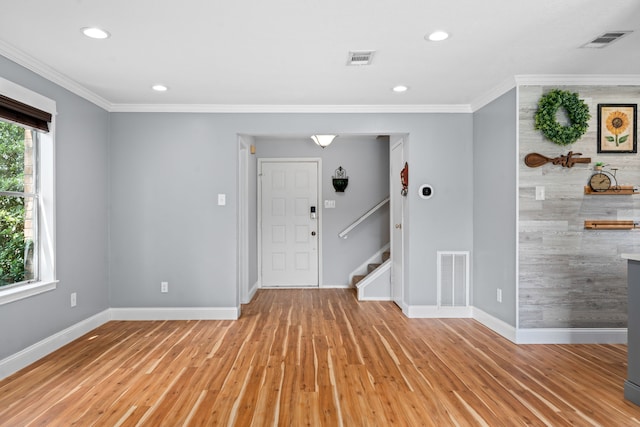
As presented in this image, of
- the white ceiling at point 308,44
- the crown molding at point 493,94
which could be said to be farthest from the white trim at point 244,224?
the crown molding at point 493,94

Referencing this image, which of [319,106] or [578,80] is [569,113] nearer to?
[578,80]

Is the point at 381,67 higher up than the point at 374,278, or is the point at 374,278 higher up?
the point at 381,67

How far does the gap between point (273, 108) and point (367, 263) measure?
10.1 ft

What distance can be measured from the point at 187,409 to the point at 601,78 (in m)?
4.31

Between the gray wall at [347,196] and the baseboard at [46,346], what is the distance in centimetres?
334

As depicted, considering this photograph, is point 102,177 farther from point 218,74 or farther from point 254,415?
point 254,415

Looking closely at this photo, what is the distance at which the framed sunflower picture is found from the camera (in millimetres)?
3564

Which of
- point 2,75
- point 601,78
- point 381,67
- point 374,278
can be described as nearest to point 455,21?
point 381,67

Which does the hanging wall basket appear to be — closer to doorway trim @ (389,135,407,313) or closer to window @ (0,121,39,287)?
doorway trim @ (389,135,407,313)

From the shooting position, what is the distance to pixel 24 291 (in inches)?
121

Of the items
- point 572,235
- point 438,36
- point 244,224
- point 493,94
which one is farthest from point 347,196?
point 438,36

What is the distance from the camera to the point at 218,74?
11.3 ft

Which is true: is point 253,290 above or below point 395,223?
below

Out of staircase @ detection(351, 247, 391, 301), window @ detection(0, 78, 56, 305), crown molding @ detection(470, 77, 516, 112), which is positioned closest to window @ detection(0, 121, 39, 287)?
window @ detection(0, 78, 56, 305)
